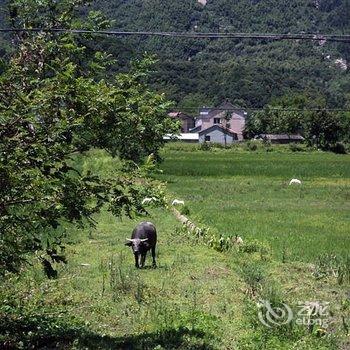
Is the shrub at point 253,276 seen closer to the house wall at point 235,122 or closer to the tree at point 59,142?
the tree at point 59,142

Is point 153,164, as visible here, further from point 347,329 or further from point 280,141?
point 280,141

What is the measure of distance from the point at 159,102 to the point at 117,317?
3.46 meters

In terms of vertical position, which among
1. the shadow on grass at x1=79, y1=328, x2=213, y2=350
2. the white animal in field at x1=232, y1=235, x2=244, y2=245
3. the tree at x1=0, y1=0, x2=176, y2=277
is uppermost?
the tree at x1=0, y1=0, x2=176, y2=277

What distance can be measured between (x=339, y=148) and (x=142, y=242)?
2634 inches

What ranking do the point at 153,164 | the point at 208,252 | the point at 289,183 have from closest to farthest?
1. the point at 153,164
2. the point at 208,252
3. the point at 289,183

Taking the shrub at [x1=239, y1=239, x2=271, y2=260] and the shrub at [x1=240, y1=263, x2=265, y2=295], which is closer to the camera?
the shrub at [x1=240, y1=263, x2=265, y2=295]

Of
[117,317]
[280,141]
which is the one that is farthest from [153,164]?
[280,141]

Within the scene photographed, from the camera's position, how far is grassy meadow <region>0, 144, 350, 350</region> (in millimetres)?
8445

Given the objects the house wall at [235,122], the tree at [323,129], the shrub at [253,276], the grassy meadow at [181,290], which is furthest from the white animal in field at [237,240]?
the house wall at [235,122]

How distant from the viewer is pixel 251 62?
174m

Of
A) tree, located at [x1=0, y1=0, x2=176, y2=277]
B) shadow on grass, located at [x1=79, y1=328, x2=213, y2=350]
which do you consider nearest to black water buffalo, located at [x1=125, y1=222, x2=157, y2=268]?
shadow on grass, located at [x1=79, y1=328, x2=213, y2=350]

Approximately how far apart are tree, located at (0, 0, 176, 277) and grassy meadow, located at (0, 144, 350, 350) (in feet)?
1.76

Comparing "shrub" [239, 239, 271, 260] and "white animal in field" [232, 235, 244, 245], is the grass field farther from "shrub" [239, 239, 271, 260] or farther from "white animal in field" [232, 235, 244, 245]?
"white animal in field" [232, 235, 244, 245]

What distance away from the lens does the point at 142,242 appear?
520 inches
